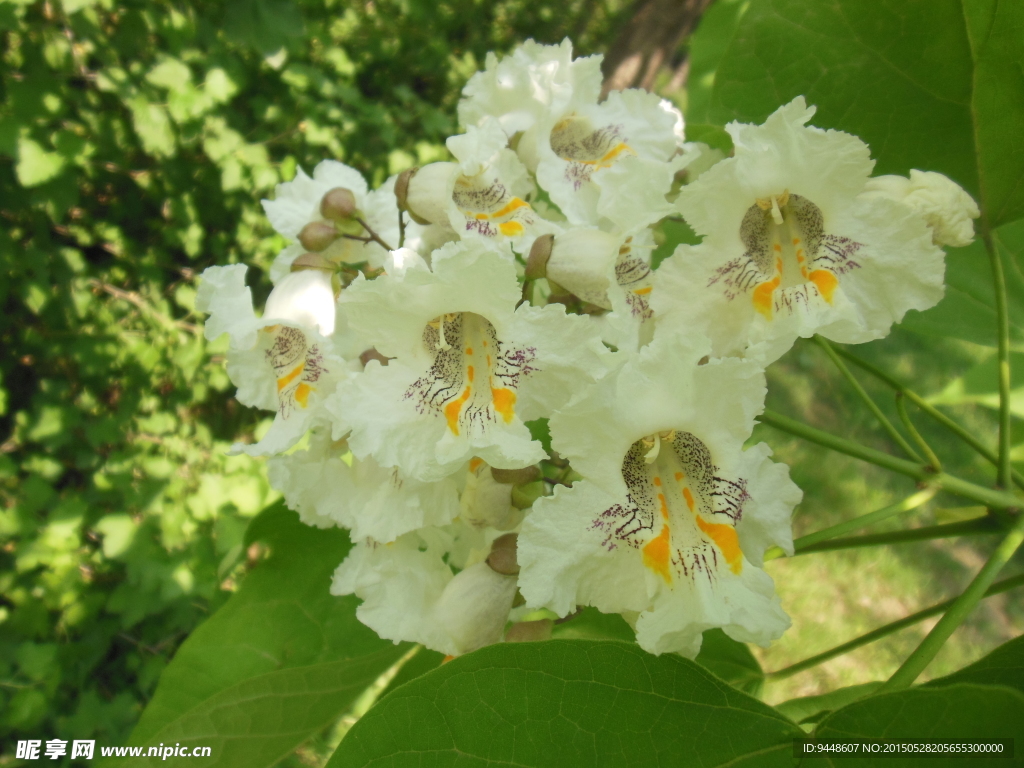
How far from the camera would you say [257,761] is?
866 mm

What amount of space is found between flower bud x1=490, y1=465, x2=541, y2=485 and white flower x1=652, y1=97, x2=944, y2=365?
0.63 feet

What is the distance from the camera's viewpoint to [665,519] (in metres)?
0.64

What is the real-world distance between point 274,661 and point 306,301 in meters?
0.54

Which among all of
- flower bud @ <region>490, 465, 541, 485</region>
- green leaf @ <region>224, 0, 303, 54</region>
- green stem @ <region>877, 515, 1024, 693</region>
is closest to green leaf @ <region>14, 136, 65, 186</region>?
green leaf @ <region>224, 0, 303, 54</region>

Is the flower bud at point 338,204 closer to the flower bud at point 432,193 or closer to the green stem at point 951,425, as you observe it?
the flower bud at point 432,193

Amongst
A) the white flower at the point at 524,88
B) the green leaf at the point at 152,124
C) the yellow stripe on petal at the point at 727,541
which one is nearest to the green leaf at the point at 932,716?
the yellow stripe on petal at the point at 727,541

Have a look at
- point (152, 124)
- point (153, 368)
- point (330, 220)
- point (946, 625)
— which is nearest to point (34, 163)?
point (152, 124)

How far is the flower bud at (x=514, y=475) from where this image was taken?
687mm

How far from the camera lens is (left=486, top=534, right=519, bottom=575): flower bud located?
718mm

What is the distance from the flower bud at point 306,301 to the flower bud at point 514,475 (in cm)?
23

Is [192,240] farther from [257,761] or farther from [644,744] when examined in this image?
[644,744]

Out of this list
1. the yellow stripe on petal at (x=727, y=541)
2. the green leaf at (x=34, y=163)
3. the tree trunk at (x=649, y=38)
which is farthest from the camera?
the tree trunk at (x=649, y=38)

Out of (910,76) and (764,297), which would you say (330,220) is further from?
(910,76)

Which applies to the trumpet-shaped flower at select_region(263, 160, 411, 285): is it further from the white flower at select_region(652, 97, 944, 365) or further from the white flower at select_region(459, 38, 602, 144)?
the white flower at select_region(652, 97, 944, 365)
